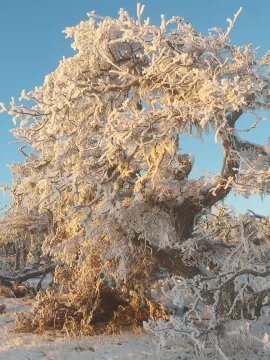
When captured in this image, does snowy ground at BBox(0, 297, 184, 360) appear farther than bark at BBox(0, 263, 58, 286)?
No

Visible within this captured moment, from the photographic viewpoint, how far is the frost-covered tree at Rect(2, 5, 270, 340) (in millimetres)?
9695

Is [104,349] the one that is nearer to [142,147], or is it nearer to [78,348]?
[78,348]

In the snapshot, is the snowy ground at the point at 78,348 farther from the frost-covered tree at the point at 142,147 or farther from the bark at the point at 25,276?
the bark at the point at 25,276

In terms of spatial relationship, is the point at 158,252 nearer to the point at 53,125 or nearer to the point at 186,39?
the point at 53,125

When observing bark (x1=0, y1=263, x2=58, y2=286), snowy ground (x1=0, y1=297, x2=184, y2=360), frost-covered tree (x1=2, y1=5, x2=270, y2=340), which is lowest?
snowy ground (x1=0, y1=297, x2=184, y2=360)

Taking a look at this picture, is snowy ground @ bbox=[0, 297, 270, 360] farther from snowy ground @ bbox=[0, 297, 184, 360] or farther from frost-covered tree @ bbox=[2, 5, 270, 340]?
frost-covered tree @ bbox=[2, 5, 270, 340]

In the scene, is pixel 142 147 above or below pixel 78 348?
above

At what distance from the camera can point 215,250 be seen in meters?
12.0

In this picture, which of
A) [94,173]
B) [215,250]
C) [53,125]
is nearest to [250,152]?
[215,250]

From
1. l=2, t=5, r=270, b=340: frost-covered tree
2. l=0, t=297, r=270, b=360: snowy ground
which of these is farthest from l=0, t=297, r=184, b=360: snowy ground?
l=2, t=5, r=270, b=340: frost-covered tree

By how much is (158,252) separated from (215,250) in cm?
161

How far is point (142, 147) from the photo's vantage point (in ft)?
34.3

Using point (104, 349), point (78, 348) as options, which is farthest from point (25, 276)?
point (104, 349)

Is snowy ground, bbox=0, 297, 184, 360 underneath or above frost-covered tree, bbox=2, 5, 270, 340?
underneath
